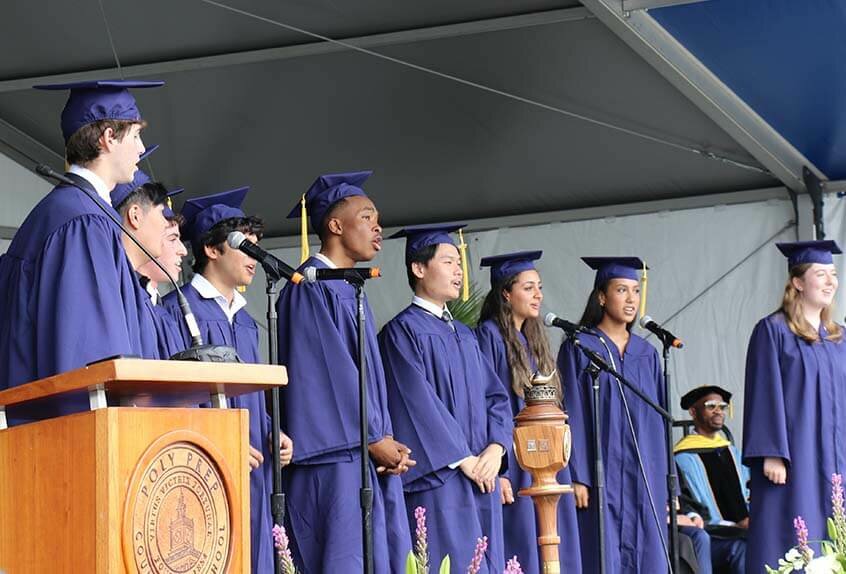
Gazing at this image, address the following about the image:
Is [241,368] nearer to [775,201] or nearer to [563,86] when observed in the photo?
[563,86]

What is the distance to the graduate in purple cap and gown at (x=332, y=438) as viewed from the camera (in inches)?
182

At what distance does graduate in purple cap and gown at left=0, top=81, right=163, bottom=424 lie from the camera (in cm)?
277

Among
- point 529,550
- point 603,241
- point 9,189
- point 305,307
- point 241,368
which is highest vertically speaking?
point 9,189

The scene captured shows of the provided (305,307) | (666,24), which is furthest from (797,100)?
(305,307)

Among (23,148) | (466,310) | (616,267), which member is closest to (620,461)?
(616,267)

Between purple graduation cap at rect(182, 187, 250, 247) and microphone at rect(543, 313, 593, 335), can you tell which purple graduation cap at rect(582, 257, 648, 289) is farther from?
purple graduation cap at rect(182, 187, 250, 247)

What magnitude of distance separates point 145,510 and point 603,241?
23.1ft

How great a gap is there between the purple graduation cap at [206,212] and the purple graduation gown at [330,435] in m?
0.38

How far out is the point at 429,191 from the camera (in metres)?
9.12

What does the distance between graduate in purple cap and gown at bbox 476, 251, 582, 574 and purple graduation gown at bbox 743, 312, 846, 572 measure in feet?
3.09

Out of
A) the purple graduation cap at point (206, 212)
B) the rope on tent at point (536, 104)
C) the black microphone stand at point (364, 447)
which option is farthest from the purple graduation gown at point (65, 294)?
the rope on tent at point (536, 104)

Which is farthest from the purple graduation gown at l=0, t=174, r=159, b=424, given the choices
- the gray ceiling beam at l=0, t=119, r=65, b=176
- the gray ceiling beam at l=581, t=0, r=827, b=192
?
the gray ceiling beam at l=0, t=119, r=65, b=176

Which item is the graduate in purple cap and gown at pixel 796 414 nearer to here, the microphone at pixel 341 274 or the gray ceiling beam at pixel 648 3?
the gray ceiling beam at pixel 648 3

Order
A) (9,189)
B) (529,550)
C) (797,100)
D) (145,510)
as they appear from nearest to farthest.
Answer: (145,510)
(529,550)
(797,100)
(9,189)
